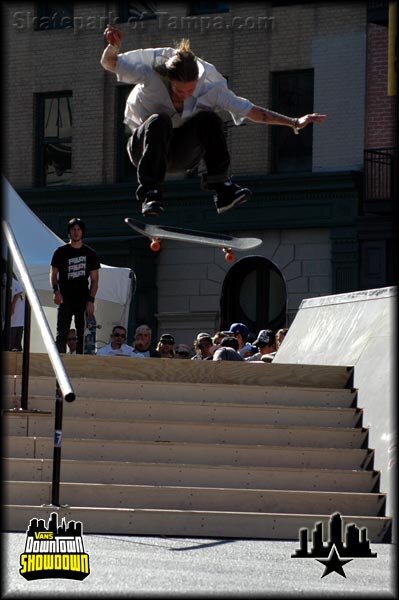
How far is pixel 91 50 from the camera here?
88.0 feet

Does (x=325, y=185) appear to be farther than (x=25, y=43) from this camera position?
No

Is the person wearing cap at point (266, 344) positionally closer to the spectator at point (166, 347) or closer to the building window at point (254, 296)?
the spectator at point (166, 347)

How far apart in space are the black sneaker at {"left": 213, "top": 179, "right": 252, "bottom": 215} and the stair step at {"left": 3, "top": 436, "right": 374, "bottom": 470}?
6.00 ft

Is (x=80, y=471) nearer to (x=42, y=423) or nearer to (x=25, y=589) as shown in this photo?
(x=42, y=423)

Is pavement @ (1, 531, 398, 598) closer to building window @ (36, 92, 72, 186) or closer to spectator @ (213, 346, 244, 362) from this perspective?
spectator @ (213, 346, 244, 362)

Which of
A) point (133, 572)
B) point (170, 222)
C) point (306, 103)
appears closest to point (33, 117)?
point (170, 222)

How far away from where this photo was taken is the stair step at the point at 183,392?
9.56m

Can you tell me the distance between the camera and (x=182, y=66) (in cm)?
904

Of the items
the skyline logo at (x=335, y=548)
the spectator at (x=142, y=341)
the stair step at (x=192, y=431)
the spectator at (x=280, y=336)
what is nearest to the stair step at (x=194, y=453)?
the stair step at (x=192, y=431)

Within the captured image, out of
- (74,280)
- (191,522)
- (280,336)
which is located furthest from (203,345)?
(191,522)

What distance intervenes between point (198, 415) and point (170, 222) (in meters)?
17.0

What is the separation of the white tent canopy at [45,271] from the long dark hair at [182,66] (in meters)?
5.21

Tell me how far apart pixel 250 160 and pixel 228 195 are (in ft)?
51.5

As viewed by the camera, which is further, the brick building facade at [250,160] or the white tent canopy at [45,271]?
the brick building facade at [250,160]
